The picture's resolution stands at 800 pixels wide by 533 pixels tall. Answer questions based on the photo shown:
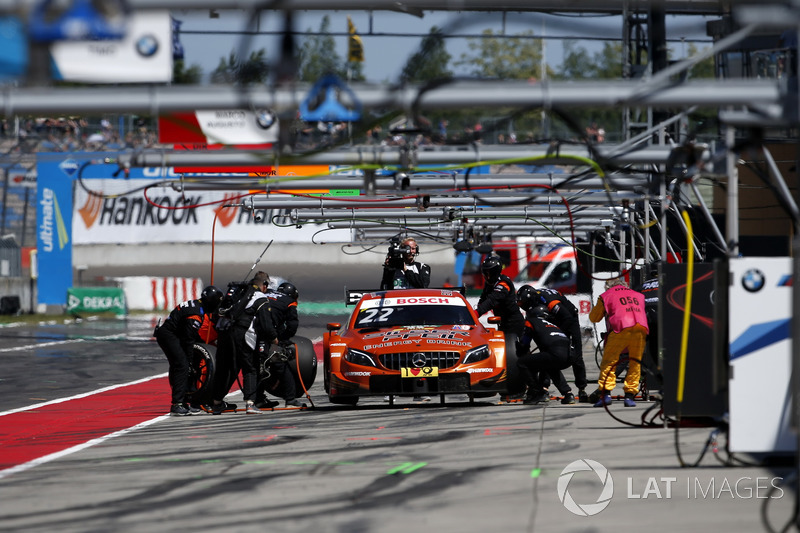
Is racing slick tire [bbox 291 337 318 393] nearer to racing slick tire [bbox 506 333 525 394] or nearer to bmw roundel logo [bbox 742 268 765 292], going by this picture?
racing slick tire [bbox 506 333 525 394]

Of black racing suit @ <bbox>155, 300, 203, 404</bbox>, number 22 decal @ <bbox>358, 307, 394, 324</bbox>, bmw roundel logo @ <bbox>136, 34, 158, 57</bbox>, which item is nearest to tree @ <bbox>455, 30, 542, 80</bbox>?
bmw roundel logo @ <bbox>136, 34, 158, 57</bbox>

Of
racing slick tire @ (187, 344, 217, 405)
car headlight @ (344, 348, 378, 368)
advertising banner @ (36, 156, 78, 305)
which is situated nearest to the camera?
car headlight @ (344, 348, 378, 368)

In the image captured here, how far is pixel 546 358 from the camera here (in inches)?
542

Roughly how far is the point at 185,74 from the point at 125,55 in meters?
2.61

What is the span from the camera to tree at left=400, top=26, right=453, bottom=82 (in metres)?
7.77

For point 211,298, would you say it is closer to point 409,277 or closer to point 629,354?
point 409,277

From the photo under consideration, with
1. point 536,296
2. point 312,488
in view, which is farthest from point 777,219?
point 312,488

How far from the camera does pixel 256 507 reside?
7.38 meters

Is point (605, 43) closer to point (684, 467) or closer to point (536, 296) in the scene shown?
point (536, 296)

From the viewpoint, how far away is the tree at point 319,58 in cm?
876

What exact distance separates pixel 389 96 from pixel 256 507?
290 centimetres

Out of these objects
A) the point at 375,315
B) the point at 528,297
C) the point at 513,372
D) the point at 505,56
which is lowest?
the point at 513,372

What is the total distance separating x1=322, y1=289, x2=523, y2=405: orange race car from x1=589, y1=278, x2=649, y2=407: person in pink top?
1.23 metres

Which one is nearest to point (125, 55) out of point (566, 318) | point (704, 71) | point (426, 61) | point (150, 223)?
point (426, 61)
